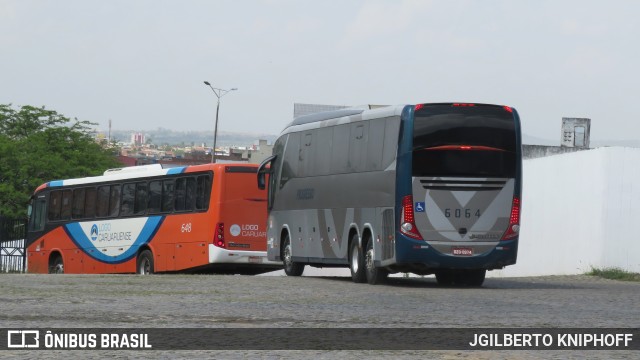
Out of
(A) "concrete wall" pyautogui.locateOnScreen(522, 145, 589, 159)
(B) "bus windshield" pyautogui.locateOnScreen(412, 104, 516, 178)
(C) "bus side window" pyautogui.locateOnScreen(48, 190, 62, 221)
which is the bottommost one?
(C) "bus side window" pyautogui.locateOnScreen(48, 190, 62, 221)

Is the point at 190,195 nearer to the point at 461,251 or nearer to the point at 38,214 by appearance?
the point at 38,214

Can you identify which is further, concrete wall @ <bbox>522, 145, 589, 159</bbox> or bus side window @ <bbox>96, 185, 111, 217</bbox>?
concrete wall @ <bbox>522, 145, 589, 159</bbox>

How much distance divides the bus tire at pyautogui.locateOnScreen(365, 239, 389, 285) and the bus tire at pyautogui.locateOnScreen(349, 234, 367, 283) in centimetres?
17

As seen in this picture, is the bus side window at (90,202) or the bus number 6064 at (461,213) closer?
the bus number 6064 at (461,213)

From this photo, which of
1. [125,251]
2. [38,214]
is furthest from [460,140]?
[38,214]

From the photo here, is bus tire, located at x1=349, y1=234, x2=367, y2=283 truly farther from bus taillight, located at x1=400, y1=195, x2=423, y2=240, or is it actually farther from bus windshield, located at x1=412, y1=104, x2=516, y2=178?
bus windshield, located at x1=412, y1=104, x2=516, y2=178

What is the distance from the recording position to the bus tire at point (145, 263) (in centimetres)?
3384

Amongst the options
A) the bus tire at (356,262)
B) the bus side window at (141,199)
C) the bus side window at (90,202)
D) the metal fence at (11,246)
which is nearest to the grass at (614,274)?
the bus tire at (356,262)

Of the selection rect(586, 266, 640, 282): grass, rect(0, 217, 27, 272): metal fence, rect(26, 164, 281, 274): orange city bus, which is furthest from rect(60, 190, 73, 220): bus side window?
rect(586, 266, 640, 282): grass

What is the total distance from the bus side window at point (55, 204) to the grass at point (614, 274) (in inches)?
633

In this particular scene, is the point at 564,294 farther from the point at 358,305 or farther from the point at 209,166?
the point at 209,166

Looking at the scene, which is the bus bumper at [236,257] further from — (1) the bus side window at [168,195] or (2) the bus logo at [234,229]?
(1) the bus side window at [168,195]

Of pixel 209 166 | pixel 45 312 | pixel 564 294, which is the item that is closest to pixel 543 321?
pixel 45 312

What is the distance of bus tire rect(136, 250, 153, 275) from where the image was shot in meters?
33.8
